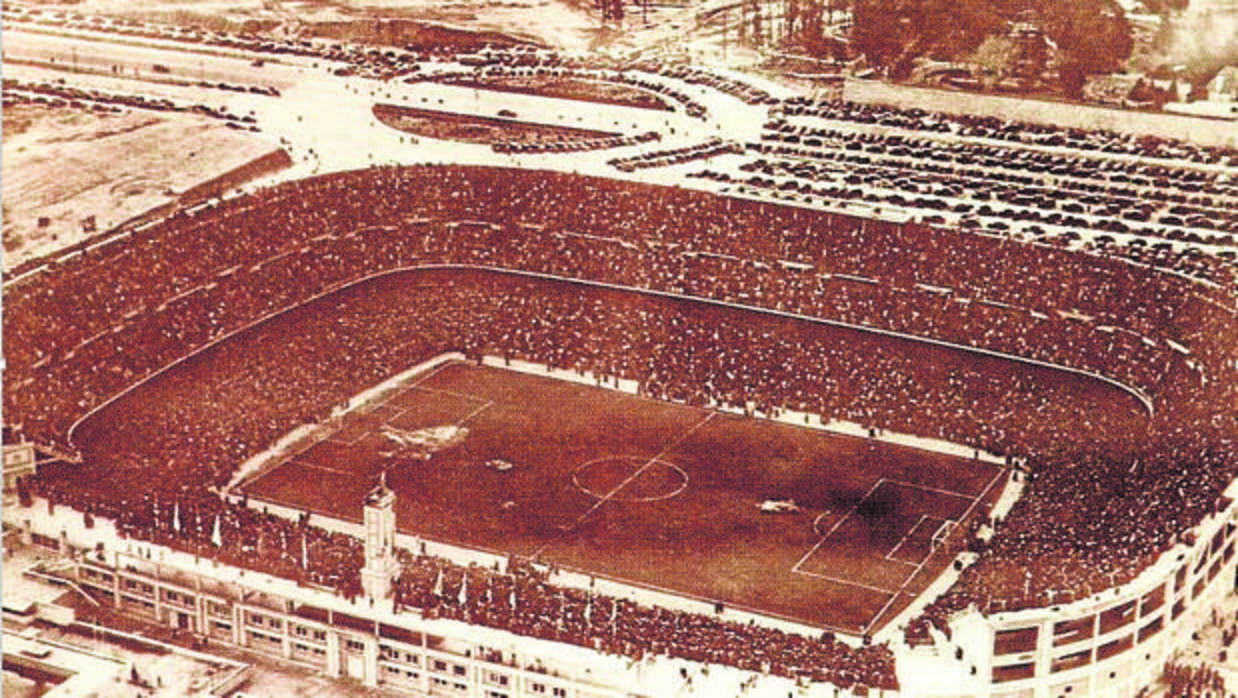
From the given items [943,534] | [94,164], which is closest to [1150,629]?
[943,534]

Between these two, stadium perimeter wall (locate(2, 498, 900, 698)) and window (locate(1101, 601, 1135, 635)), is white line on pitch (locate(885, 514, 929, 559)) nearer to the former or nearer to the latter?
window (locate(1101, 601, 1135, 635))

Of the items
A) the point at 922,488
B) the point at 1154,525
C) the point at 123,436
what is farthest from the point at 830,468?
→ the point at 123,436

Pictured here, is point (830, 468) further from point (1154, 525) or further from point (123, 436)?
point (123, 436)

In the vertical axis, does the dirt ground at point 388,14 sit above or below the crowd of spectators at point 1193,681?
above

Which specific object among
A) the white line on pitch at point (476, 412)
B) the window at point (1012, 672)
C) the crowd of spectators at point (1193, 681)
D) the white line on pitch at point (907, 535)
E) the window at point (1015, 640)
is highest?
the window at point (1015, 640)

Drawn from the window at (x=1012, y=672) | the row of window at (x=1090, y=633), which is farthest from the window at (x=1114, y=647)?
the window at (x=1012, y=672)

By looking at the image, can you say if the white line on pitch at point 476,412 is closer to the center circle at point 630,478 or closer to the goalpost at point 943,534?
the center circle at point 630,478
